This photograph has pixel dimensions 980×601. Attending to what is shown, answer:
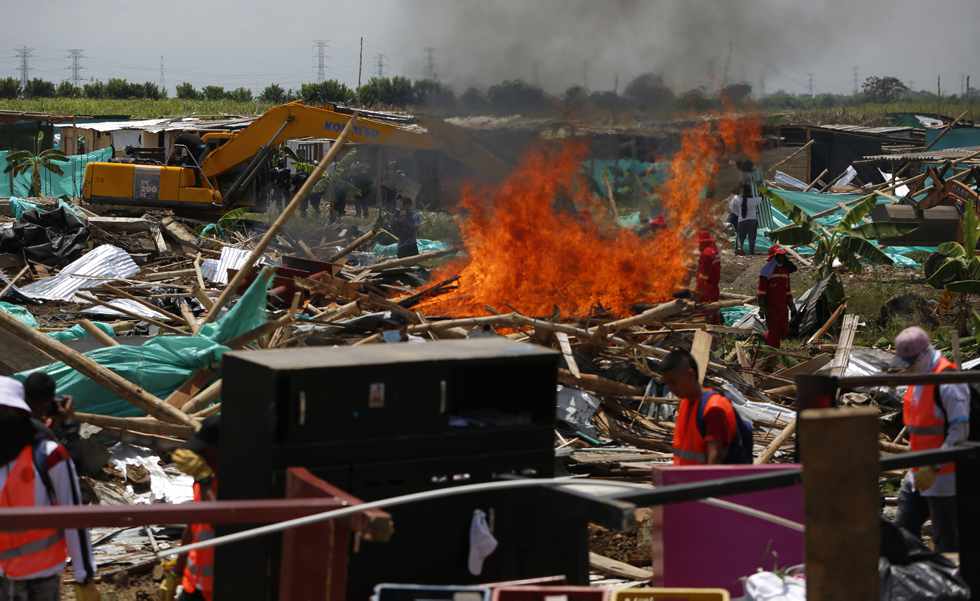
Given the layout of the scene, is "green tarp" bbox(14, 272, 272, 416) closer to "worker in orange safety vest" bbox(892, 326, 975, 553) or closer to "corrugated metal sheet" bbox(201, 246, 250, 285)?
"worker in orange safety vest" bbox(892, 326, 975, 553)

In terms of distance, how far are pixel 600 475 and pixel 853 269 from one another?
28.9ft

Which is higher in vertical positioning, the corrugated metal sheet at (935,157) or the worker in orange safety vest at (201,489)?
the corrugated metal sheet at (935,157)

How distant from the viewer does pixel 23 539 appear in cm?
468

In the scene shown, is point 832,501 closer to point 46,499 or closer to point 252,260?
point 46,499

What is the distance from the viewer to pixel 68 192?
106ft

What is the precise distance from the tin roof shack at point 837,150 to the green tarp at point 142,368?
26608 millimetres

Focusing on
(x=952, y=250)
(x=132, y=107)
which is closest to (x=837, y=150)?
(x=952, y=250)

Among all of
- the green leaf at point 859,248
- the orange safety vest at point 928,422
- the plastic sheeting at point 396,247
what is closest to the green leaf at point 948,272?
the green leaf at point 859,248

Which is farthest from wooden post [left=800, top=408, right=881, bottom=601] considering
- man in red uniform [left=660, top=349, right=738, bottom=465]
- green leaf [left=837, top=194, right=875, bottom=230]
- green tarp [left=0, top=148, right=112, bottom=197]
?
green tarp [left=0, top=148, right=112, bottom=197]

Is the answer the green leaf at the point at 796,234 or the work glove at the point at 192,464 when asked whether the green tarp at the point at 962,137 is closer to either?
the green leaf at the point at 796,234

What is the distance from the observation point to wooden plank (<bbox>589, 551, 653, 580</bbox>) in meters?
6.66

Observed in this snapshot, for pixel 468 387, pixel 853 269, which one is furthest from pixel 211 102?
pixel 468 387

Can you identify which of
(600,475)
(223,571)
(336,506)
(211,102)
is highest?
(211,102)

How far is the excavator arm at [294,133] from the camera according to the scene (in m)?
24.2
